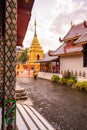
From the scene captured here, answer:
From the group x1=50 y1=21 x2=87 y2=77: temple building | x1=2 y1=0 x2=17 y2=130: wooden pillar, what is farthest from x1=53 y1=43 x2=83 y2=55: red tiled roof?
x1=2 y1=0 x2=17 y2=130: wooden pillar

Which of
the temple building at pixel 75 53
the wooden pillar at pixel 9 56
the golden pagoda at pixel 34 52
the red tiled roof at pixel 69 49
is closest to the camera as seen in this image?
the wooden pillar at pixel 9 56

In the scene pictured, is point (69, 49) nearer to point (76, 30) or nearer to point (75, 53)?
point (75, 53)

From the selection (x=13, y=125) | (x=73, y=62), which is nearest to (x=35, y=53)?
(x=73, y=62)

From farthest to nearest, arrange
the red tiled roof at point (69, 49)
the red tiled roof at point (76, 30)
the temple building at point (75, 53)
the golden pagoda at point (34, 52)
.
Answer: the golden pagoda at point (34, 52) → the red tiled roof at point (76, 30) → the red tiled roof at point (69, 49) → the temple building at point (75, 53)

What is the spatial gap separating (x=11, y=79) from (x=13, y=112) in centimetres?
41

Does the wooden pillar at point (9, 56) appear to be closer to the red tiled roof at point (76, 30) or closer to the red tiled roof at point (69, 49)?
the red tiled roof at point (69, 49)

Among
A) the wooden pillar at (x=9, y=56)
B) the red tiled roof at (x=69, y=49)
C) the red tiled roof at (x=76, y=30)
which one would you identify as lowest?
the wooden pillar at (x=9, y=56)

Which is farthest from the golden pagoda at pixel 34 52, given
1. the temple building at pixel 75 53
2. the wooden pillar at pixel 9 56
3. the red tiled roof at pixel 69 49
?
the wooden pillar at pixel 9 56

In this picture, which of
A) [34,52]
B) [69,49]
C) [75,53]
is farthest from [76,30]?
[34,52]

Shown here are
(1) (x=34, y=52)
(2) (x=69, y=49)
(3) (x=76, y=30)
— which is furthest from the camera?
(1) (x=34, y=52)

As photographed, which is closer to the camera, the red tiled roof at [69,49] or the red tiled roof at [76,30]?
the red tiled roof at [69,49]

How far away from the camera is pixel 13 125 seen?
8.95 ft

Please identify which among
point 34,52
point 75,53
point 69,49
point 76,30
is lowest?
point 75,53

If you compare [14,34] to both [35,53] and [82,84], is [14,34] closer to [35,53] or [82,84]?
[82,84]
